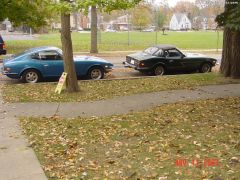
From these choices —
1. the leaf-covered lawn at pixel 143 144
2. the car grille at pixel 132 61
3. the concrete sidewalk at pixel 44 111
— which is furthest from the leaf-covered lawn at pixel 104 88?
the leaf-covered lawn at pixel 143 144

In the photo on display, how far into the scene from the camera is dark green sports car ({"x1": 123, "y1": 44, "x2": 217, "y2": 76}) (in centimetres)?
1692

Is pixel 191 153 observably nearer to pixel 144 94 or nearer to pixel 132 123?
pixel 132 123

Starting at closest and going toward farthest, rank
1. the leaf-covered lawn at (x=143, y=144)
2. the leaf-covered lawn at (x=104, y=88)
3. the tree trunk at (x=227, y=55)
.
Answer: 1. the leaf-covered lawn at (x=143, y=144)
2. the leaf-covered lawn at (x=104, y=88)
3. the tree trunk at (x=227, y=55)

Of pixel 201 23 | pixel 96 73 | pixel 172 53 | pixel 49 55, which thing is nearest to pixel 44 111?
pixel 49 55

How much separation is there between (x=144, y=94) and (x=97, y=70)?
414cm

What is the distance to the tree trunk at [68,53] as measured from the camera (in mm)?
11914

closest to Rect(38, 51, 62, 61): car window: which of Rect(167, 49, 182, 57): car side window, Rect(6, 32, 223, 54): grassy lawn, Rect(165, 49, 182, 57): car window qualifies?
Rect(165, 49, 182, 57): car window

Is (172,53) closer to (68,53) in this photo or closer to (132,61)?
(132,61)

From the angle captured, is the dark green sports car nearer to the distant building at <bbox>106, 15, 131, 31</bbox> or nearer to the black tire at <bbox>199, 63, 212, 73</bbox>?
the black tire at <bbox>199, 63, 212, 73</bbox>

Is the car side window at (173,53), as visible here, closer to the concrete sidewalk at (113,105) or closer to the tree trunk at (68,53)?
the concrete sidewalk at (113,105)

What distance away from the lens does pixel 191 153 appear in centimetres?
609

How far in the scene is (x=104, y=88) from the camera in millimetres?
13133

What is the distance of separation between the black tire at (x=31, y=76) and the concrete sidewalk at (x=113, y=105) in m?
4.15

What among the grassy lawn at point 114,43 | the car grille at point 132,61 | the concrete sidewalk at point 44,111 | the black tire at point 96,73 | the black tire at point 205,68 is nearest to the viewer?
the concrete sidewalk at point 44,111
